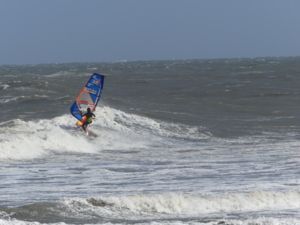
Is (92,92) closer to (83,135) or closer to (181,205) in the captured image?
(83,135)

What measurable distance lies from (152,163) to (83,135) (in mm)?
6006

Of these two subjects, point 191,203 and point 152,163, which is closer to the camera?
point 191,203

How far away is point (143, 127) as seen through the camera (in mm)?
26312

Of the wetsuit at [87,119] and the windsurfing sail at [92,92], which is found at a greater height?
the windsurfing sail at [92,92]

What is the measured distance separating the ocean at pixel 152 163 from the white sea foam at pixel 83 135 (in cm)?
4

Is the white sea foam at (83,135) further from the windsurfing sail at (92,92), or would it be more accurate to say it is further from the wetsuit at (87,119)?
the windsurfing sail at (92,92)

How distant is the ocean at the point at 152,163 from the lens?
36.9ft

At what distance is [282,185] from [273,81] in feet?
140

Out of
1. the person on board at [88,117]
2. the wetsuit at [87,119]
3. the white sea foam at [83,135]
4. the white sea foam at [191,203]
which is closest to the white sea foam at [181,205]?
the white sea foam at [191,203]

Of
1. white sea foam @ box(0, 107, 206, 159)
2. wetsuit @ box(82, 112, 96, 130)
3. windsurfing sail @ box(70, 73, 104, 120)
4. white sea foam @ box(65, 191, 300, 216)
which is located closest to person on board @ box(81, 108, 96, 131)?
wetsuit @ box(82, 112, 96, 130)


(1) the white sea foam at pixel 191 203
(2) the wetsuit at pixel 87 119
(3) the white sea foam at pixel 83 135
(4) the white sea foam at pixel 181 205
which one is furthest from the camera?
(2) the wetsuit at pixel 87 119

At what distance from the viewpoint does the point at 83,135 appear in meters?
22.9

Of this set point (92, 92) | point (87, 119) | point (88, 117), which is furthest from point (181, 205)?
point (92, 92)

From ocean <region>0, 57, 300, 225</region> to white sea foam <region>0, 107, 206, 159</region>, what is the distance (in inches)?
1.4
